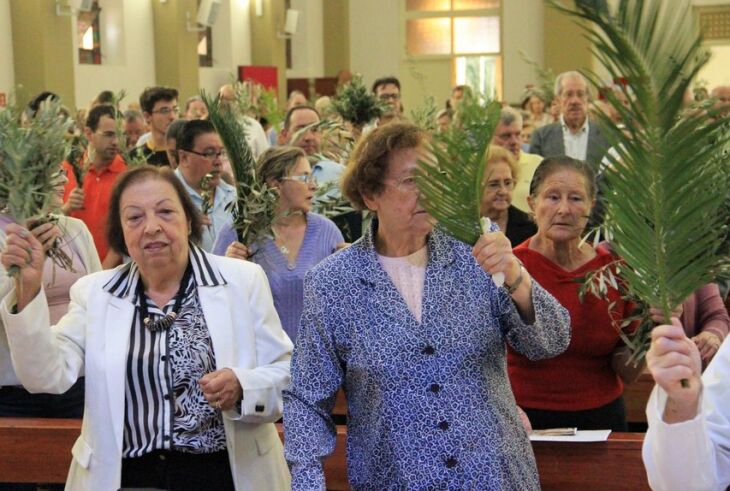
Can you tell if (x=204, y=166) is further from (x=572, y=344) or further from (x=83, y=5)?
(x=83, y=5)

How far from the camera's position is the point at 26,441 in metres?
4.16

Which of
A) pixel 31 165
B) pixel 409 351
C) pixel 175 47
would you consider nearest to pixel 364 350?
pixel 409 351

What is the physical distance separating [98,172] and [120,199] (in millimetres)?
3366

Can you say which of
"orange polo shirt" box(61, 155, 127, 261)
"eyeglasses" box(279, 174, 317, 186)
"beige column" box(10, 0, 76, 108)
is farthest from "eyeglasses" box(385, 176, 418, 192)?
"beige column" box(10, 0, 76, 108)

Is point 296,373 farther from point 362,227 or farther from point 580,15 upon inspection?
point 362,227

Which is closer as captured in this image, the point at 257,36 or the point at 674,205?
the point at 674,205

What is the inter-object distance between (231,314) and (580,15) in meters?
1.93

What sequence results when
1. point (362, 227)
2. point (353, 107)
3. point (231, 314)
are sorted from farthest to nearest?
point (353, 107)
point (362, 227)
point (231, 314)

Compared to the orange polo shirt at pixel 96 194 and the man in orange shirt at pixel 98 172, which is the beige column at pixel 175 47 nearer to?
the man in orange shirt at pixel 98 172

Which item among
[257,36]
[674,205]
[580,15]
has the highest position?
[257,36]

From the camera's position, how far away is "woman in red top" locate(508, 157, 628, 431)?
3.91 m

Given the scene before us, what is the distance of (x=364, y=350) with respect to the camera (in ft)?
9.86

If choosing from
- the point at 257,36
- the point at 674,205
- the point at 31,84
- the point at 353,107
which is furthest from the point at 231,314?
the point at 257,36

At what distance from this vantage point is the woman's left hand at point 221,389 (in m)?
3.31
